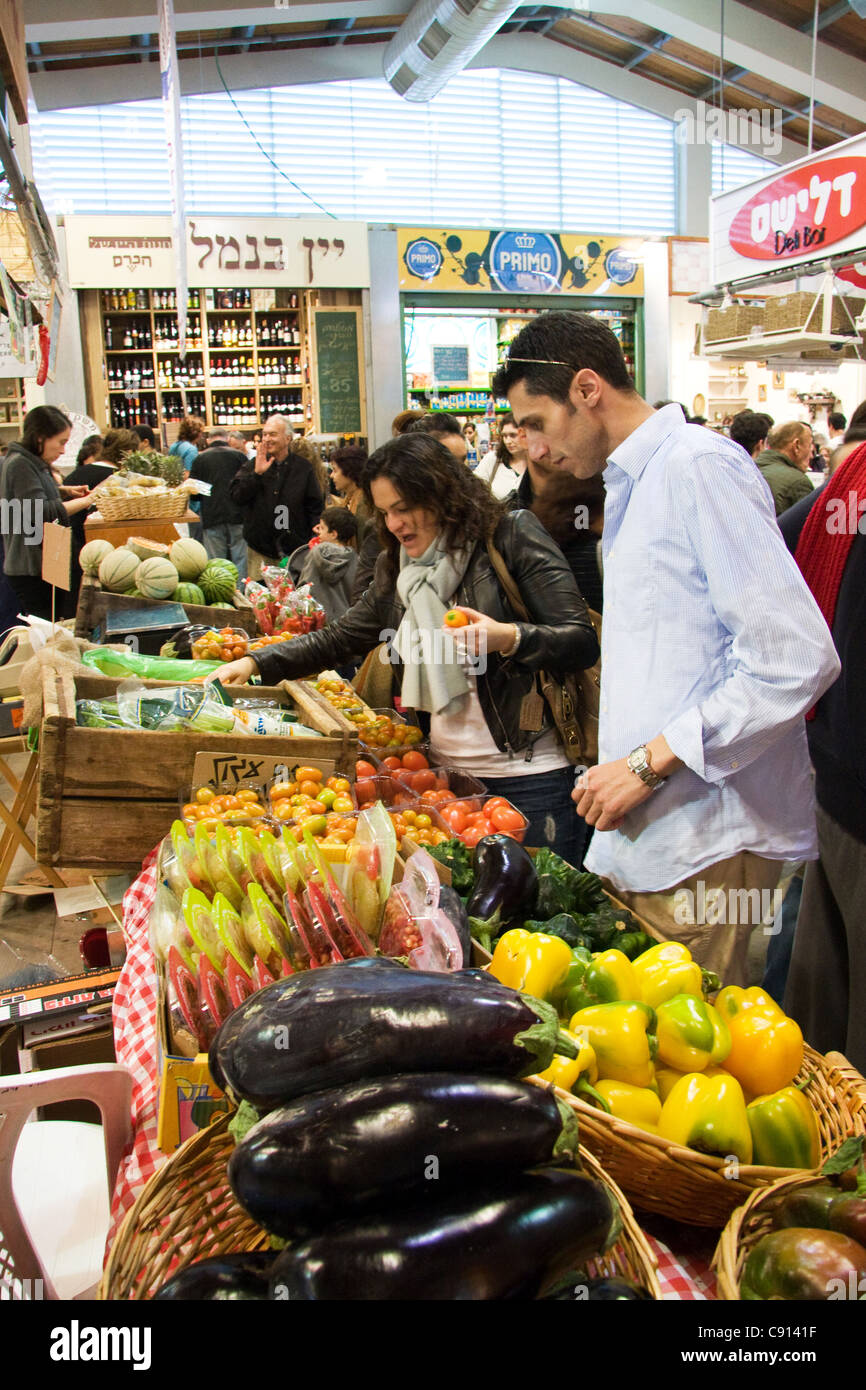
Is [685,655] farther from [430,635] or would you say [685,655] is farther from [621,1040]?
[430,635]

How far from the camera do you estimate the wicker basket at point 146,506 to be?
5.49 meters

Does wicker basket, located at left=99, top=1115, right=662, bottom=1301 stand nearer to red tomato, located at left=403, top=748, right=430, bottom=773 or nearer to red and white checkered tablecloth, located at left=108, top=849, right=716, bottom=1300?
red and white checkered tablecloth, located at left=108, top=849, right=716, bottom=1300

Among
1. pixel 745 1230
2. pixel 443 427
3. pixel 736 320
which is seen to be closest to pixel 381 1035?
pixel 745 1230

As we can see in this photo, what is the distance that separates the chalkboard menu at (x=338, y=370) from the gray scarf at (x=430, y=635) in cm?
1091

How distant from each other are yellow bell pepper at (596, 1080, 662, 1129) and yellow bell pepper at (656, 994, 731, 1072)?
0.07 m

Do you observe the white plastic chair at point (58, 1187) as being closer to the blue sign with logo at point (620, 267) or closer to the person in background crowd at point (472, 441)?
the person in background crowd at point (472, 441)

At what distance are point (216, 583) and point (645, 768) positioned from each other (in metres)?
3.81

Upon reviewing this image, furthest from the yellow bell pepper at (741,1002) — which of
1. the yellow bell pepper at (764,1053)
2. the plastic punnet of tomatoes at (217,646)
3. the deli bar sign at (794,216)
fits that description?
the deli bar sign at (794,216)

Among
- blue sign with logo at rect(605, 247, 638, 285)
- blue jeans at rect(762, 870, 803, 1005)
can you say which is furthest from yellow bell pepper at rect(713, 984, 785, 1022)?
blue sign with logo at rect(605, 247, 638, 285)

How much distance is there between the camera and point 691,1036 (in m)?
1.25

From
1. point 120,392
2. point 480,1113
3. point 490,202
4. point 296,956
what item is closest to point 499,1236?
point 480,1113

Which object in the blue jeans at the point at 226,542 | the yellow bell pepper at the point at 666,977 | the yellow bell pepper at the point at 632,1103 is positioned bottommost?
the yellow bell pepper at the point at 632,1103

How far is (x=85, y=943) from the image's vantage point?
2.84 m
